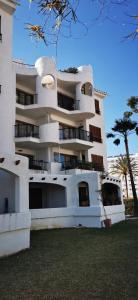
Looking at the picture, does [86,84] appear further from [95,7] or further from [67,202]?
[95,7]

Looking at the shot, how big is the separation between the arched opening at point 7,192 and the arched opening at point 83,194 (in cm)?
682

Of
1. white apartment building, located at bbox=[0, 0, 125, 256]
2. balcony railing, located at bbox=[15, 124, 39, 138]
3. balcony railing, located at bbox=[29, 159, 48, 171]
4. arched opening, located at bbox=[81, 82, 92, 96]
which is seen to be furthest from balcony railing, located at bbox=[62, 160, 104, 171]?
arched opening, located at bbox=[81, 82, 92, 96]

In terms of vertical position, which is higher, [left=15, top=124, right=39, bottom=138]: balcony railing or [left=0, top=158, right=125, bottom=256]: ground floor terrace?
[left=15, top=124, right=39, bottom=138]: balcony railing

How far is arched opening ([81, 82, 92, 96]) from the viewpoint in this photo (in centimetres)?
2680

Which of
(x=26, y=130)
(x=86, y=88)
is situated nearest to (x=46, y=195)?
(x=26, y=130)

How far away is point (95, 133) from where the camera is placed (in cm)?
2864

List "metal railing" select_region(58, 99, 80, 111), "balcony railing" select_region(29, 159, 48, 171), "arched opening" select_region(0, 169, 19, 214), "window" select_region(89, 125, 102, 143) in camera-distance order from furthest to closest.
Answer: "window" select_region(89, 125, 102, 143) → "metal railing" select_region(58, 99, 80, 111) → "balcony railing" select_region(29, 159, 48, 171) → "arched opening" select_region(0, 169, 19, 214)

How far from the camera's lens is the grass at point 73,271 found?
6844mm

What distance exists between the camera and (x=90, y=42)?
14.7 feet

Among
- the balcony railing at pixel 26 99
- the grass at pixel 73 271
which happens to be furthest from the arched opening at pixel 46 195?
the grass at pixel 73 271

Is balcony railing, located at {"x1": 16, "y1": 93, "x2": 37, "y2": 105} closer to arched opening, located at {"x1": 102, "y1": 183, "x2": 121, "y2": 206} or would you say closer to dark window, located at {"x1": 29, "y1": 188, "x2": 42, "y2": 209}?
dark window, located at {"x1": 29, "y1": 188, "x2": 42, "y2": 209}

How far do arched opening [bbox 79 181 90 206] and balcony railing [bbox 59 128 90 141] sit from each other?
4405 millimetres

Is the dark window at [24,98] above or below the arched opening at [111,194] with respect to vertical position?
above

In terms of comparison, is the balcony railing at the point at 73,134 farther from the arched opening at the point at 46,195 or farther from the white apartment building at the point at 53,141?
the arched opening at the point at 46,195
